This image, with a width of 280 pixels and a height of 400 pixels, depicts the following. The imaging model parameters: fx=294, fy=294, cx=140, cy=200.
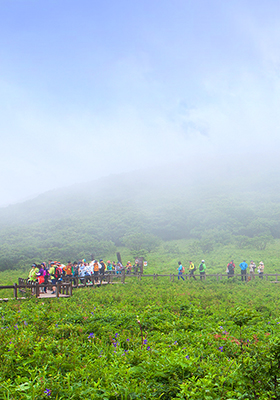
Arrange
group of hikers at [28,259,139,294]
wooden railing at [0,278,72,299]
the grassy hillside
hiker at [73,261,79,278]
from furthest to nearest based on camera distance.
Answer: the grassy hillside → hiker at [73,261,79,278] → group of hikers at [28,259,139,294] → wooden railing at [0,278,72,299]

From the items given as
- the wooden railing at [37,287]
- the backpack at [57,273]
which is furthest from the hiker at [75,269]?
the wooden railing at [37,287]

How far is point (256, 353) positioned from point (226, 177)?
14819 cm

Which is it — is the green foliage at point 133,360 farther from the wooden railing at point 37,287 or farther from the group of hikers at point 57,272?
the group of hikers at point 57,272

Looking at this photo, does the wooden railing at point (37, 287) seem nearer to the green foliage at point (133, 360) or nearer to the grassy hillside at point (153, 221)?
the green foliage at point (133, 360)

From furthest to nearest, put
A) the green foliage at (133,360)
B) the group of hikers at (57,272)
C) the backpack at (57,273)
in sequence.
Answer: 1. the backpack at (57,273)
2. the group of hikers at (57,272)
3. the green foliage at (133,360)

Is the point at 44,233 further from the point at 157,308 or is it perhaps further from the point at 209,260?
the point at 157,308

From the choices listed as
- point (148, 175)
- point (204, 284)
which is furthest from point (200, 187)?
point (204, 284)

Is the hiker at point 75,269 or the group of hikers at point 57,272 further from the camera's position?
the hiker at point 75,269

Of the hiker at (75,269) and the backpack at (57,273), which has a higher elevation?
the backpack at (57,273)

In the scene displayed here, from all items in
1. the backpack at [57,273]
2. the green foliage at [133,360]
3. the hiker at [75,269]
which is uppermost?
the green foliage at [133,360]

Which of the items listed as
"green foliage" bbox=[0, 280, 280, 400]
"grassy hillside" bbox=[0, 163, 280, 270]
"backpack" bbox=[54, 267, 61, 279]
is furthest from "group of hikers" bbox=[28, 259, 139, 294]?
"grassy hillside" bbox=[0, 163, 280, 270]

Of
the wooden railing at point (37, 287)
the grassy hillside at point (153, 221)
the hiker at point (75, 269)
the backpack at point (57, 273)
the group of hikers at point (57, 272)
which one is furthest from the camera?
the grassy hillside at point (153, 221)

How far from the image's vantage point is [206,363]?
5008 millimetres

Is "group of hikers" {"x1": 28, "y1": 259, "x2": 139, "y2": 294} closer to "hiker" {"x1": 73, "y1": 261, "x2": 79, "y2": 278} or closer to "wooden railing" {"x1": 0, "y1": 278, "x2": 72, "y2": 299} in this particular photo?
"hiker" {"x1": 73, "y1": 261, "x2": 79, "y2": 278}
